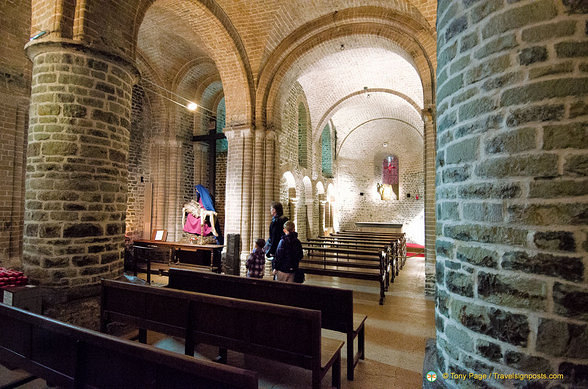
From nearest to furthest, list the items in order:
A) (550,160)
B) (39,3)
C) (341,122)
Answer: (550,160)
(39,3)
(341,122)

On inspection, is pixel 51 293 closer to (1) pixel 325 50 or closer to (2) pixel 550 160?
(2) pixel 550 160

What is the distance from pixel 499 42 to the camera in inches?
75.4

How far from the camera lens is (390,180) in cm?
1925

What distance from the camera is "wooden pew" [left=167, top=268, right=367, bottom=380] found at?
3285 millimetres

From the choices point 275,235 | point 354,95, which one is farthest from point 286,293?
point 354,95

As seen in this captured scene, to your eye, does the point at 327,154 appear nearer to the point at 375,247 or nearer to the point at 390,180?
the point at 390,180

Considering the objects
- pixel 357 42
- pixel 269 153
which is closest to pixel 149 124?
pixel 269 153

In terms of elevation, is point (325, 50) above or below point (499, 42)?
above

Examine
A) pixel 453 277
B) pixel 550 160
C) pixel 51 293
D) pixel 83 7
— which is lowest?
pixel 51 293

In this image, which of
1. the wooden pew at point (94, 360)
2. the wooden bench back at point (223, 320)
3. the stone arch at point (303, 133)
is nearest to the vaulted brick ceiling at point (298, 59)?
the stone arch at point (303, 133)

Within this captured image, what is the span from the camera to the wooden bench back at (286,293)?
3.31 meters

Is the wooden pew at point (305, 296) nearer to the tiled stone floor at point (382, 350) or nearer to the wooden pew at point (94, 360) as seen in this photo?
the tiled stone floor at point (382, 350)

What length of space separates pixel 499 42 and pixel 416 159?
1786 cm

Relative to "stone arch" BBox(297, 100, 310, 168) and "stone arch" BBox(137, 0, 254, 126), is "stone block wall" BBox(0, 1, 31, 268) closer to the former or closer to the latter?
"stone arch" BBox(137, 0, 254, 126)
